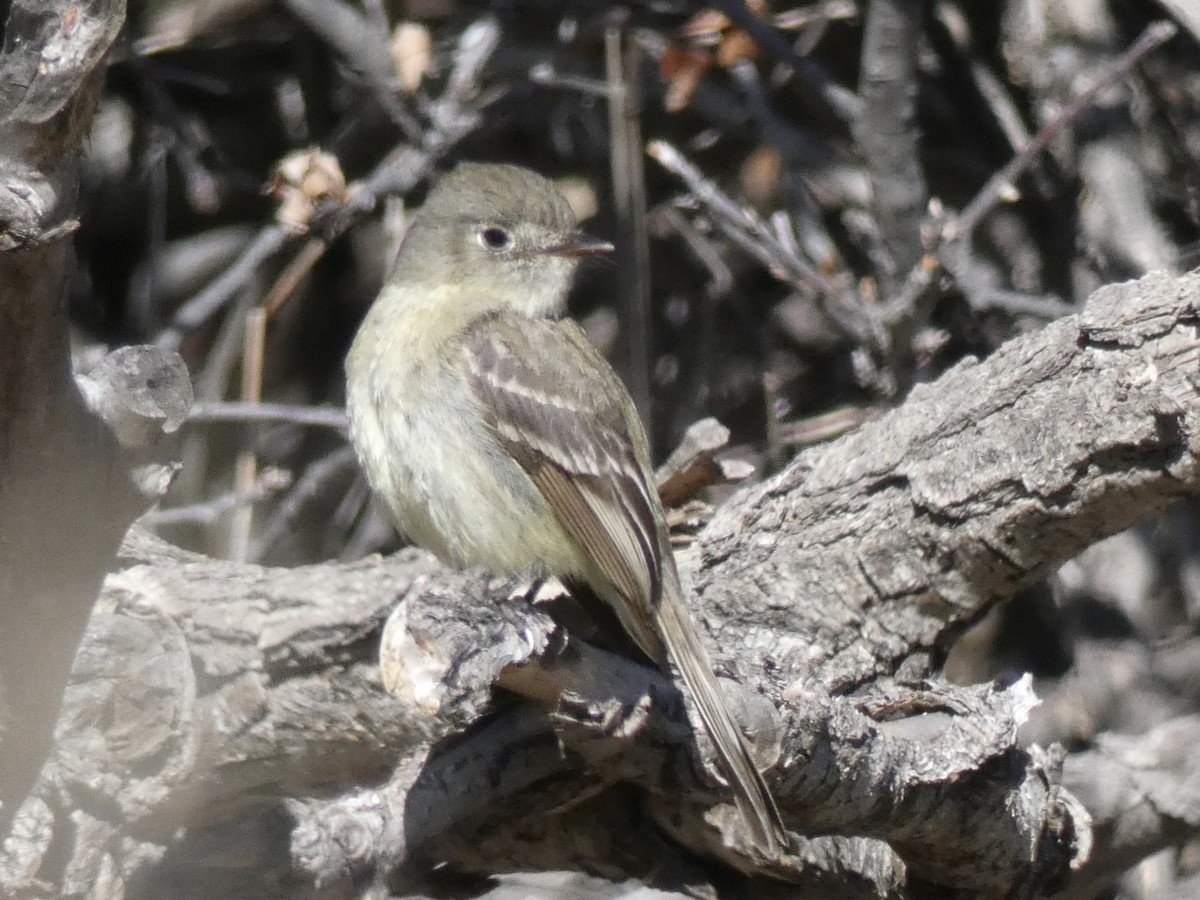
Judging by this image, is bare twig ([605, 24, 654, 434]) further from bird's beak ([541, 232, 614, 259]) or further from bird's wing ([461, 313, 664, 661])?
bird's wing ([461, 313, 664, 661])

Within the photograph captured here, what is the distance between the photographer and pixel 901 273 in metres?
5.41

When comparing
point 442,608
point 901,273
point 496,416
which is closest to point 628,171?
point 901,273

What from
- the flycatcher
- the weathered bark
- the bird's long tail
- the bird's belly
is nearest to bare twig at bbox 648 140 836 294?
the flycatcher

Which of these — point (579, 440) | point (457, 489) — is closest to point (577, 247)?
point (579, 440)

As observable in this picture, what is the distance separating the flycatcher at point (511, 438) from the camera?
4105 millimetres

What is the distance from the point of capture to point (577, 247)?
15.8ft

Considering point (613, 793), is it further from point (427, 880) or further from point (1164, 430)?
point (1164, 430)

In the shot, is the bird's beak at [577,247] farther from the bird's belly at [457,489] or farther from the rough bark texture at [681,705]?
the rough bark texture at [681,705]

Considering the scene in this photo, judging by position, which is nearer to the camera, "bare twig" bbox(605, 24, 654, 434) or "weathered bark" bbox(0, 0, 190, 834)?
"weathered bark" bbox(0, 0, 190, 834)

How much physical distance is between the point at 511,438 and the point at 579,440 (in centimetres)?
20

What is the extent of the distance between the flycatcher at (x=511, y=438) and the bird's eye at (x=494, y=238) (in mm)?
74

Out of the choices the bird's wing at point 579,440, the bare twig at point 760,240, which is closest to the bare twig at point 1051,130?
the bare twig at point 760,240

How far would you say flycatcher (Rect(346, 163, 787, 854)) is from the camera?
4105mm

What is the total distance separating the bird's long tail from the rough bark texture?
0.07m
